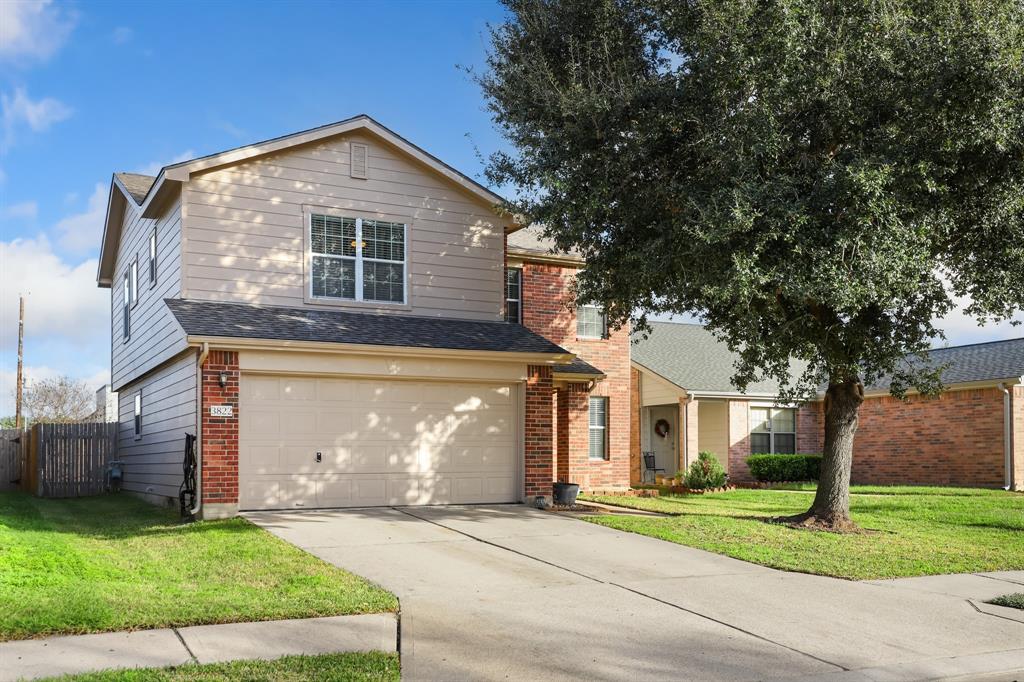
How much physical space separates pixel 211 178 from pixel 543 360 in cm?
667

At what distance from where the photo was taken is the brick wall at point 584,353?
69.1ft

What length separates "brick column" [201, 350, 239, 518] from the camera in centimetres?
1380

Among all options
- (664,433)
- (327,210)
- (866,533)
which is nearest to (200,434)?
(327,210)

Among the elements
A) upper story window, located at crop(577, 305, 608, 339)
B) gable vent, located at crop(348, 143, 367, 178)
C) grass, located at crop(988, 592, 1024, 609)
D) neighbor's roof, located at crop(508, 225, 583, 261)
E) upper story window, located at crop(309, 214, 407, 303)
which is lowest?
grass, located at crop(988, 592, 1024, 609)

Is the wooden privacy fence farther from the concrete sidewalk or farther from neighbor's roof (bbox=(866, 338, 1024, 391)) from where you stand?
neighbor's roof (bbox=(866, 338, 1024, 391))

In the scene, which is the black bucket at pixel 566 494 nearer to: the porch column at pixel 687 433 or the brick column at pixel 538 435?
the brick column at pixel 538 435

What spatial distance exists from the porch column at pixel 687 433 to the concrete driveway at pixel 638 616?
13.9 metres

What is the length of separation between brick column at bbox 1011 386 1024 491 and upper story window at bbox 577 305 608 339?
37.7 feet

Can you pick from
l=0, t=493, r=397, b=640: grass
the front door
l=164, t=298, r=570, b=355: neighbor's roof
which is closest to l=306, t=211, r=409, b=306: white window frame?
l=164, t=298, r=570, b=355: neighbor's roof

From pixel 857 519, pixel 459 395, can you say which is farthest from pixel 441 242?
pixel 857 519

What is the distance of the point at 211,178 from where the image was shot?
51.4 feet

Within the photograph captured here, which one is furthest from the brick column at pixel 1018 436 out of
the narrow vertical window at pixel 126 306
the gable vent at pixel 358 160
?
the narrow vertical window at pixel 126 306

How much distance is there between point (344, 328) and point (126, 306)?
346 inches

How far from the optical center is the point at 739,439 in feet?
90.9
